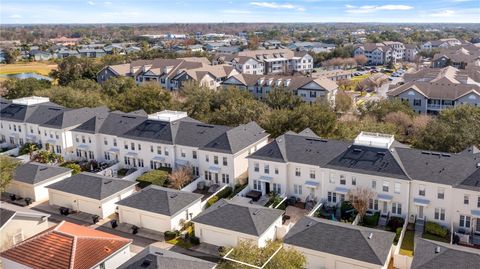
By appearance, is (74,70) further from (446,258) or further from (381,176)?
(446,258)

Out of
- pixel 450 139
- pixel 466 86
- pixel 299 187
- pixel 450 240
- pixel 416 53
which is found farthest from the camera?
pixel 416 53

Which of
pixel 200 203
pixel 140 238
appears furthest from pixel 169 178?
pixel 140 238

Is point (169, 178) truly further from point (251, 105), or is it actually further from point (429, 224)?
point (429, 224)

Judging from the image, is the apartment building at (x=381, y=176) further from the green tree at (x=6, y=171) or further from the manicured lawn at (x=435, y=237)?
the green tree at (x=6, y=171)

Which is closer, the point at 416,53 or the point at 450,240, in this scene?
the point at 450,240

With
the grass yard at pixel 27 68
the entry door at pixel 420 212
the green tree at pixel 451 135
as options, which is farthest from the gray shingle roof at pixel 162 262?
the grass yard at pixel 27 68

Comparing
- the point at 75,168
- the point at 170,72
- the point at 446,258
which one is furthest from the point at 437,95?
the point at 75,168

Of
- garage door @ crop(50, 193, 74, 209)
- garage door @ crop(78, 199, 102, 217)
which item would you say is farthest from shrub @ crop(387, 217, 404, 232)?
garage door @ crop(50, 193, 74, 209)

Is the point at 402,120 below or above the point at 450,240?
above
